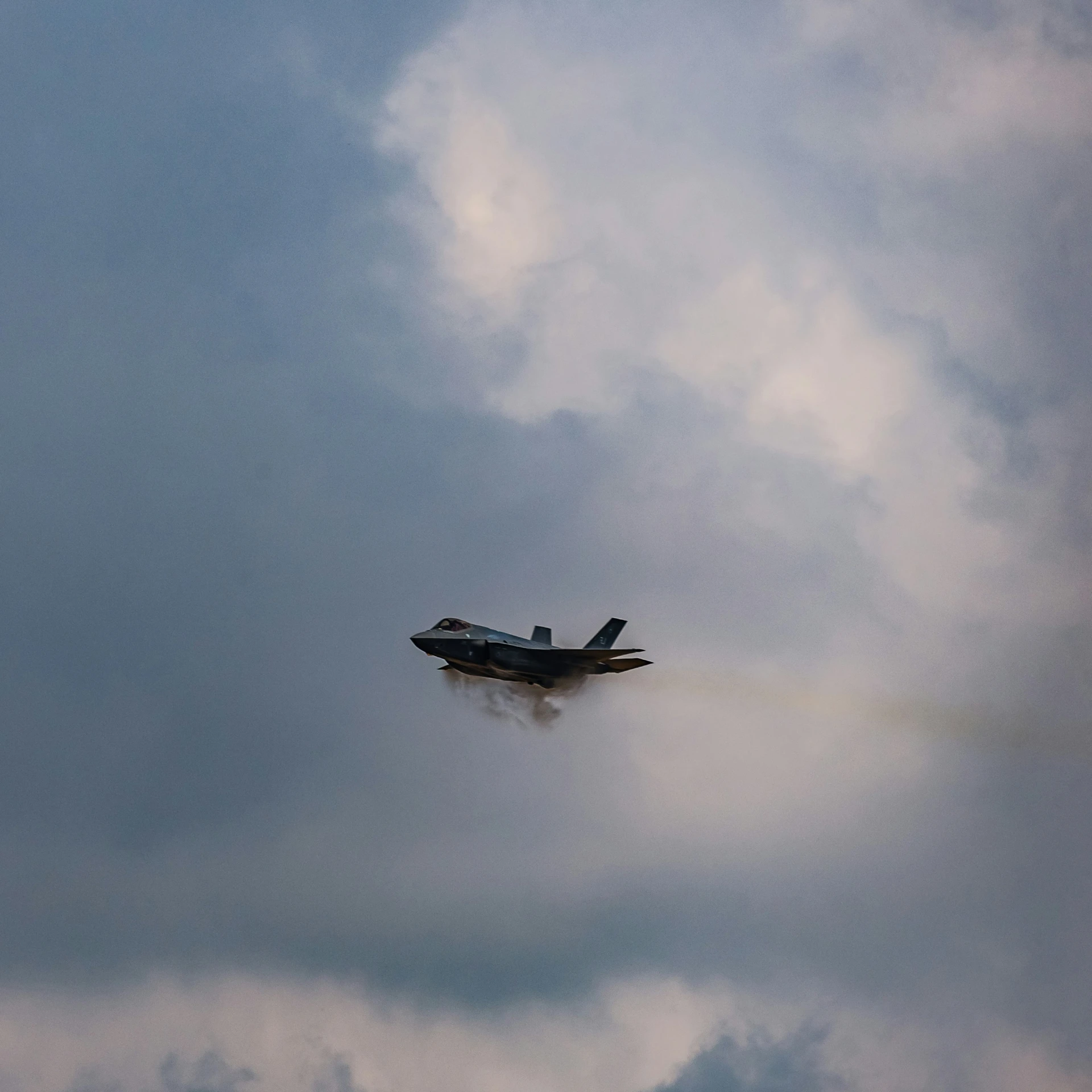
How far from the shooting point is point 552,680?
160 metres

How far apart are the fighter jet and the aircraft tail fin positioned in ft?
0.16

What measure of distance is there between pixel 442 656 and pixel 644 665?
1748 cm

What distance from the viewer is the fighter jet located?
520 ft

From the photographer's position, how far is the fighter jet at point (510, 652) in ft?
520

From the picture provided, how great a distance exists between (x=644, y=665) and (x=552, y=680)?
28.3 ft

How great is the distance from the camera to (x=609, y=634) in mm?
160500

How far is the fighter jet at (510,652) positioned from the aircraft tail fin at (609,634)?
1.9 inches

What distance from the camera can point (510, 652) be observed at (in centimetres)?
15950

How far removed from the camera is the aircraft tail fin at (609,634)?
160375 mm

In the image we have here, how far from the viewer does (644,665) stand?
156625 mm

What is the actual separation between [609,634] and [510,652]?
28.3 ft

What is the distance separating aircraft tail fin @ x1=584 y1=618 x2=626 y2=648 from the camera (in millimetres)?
160375
